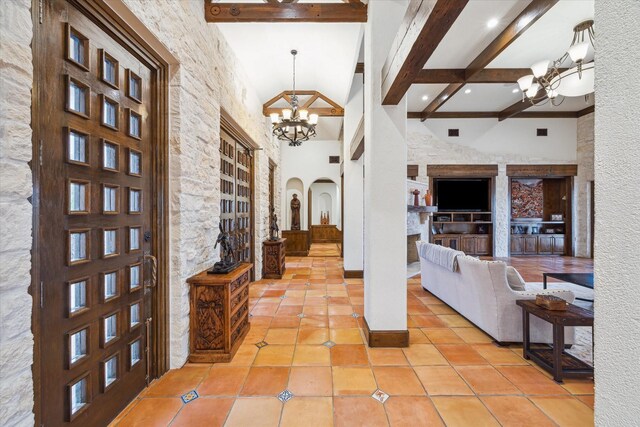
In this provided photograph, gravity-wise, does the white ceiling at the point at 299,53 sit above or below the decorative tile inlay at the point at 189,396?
above

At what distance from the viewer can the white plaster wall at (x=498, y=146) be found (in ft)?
27.9

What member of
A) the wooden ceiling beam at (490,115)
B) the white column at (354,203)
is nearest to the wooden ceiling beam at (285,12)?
the white column at (354,203)

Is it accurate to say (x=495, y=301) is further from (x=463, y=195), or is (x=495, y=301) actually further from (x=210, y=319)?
(x=463, y=195)

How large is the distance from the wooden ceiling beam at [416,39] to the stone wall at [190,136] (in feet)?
5.87

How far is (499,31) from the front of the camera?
4.61m

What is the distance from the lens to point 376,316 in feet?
9.29

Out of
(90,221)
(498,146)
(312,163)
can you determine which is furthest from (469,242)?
(90,221)

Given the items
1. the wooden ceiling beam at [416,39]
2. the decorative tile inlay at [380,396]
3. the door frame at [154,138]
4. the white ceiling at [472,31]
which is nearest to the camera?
the door frame at [154,138]

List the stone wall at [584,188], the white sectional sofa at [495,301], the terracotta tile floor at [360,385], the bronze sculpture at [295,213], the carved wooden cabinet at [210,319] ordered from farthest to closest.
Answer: the bronze sculpture at [295,213]
the stone wall at [584,188]
the white sectional sofa at [495,301]
the carved wooden cabinet at [210,319]
the terracotta tile floor at [360,385]

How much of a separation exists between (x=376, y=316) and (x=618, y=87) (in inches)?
101

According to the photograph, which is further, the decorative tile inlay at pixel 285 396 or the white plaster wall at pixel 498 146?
the white plaster wall at pixel 498 146

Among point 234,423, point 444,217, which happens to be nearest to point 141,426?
point 234,423

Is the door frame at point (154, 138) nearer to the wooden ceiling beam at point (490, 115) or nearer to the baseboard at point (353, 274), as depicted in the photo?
the baseboard at point (353, 274)

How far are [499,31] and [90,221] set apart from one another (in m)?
5.92
